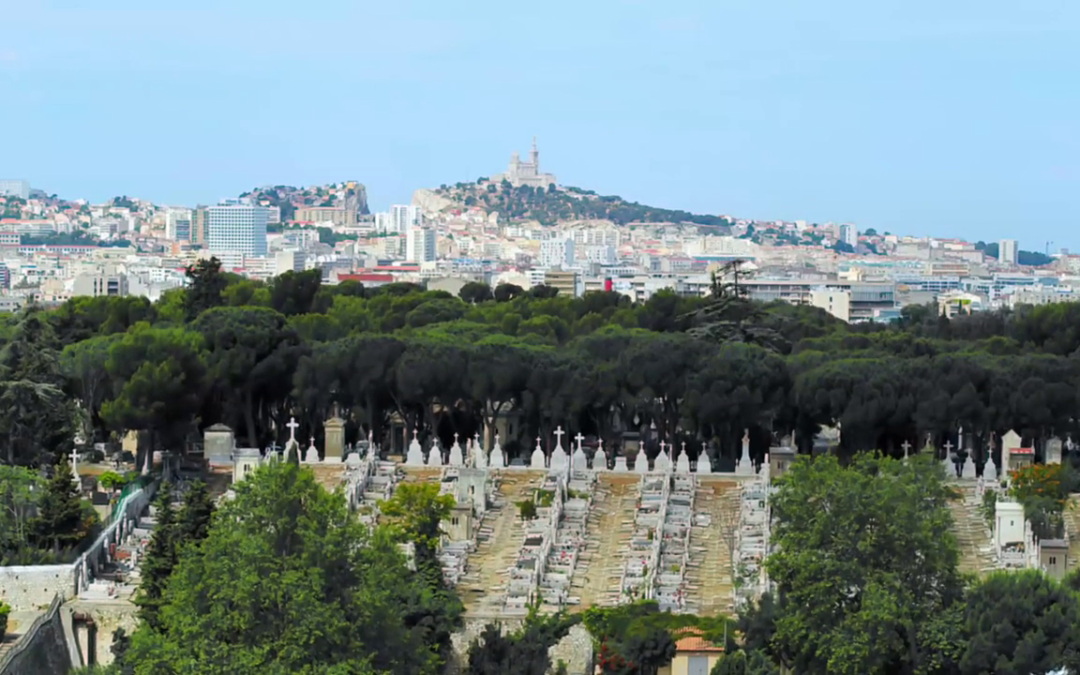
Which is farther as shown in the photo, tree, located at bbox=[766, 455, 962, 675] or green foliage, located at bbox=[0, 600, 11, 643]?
green foliage, located at bbox=[0, 600, 11, 643]

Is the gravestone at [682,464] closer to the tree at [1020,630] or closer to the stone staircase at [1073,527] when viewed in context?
the stone staircase at [1073,527]

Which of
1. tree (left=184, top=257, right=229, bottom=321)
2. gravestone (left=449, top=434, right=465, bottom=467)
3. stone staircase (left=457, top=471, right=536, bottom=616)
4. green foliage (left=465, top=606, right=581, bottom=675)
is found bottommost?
green foliage (left=465, top=606, right=581, bottom=675)

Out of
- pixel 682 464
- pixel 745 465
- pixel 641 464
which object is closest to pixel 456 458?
pixel 641 464

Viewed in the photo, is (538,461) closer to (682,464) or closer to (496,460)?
(496,460)

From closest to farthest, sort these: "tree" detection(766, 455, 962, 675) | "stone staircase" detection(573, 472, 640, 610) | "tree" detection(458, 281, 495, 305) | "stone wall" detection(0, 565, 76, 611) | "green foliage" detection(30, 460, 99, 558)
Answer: "tree" detection(766, 455, 962, 675)
"stone wall" detection(0, 565, 76, 611)
"stone staircase" detection(573, 472, 640, 610)
"green foliage" detection(30, 460, 99, 558)
"tree" detection(458, 281, 495, 305)

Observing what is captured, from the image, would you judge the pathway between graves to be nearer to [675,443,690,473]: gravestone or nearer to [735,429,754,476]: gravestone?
[675,443,690,473]: gravestone

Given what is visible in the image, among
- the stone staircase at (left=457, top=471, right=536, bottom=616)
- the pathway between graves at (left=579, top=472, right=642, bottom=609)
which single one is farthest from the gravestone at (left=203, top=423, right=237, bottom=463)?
the pathway between graves at (left=579, top=472, right=642, bottom=609)

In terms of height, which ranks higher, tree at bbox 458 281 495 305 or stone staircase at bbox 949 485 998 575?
tree at bbox 458 281 495 305
